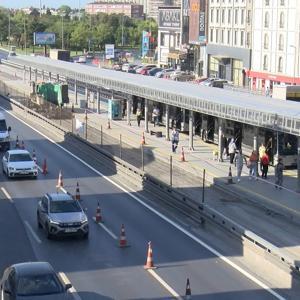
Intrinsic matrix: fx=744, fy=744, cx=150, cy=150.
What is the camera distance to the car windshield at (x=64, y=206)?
23.0 meters

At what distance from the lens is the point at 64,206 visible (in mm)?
23172

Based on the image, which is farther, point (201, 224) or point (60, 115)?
point (60, 115)

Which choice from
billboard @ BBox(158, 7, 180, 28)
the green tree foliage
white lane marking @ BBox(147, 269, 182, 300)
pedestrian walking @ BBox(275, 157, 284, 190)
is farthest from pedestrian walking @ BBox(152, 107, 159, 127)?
the green tree foliage

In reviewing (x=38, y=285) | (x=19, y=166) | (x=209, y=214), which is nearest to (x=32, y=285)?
(x=38, y=285)

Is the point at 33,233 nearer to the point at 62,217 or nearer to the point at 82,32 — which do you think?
the point at 62,217

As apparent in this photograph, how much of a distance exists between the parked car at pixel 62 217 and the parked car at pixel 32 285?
6.53m

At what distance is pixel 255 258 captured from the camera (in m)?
20.4

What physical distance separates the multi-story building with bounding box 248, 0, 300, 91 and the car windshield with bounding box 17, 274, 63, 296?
63.3m

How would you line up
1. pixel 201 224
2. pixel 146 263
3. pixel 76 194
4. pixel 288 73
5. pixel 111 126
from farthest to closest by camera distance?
1. pixel 288 73
2. pixel 111 126
3. pixel 76 194
4. pixel 201 224
5. pixel 146 263

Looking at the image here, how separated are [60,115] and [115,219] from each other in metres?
25.9

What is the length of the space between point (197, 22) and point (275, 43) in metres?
23.5

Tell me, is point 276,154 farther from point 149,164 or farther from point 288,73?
point 288,73

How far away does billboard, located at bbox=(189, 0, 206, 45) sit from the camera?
332ft

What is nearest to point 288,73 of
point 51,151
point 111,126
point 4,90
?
point 4,90
